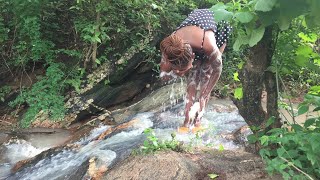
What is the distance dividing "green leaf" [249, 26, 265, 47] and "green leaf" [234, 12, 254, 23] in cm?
11

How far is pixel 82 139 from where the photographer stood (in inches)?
220

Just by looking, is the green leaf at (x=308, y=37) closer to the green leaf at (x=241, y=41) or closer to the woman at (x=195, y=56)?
the green leaf at (x=241, y=41)

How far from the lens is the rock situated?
2656 mm

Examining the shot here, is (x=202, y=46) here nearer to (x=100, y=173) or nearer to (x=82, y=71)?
(x=100, y=173)

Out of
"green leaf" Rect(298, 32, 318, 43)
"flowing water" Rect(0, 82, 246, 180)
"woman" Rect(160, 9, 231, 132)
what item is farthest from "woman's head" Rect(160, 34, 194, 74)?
"green leaf" Rect(298, 32, 318, 43)

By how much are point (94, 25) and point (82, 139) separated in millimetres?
2063

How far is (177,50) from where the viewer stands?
3.97m

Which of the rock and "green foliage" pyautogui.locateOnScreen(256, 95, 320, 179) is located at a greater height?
"green foliage" pyautogui.locateOnScreen(256, 95, 320, 179)

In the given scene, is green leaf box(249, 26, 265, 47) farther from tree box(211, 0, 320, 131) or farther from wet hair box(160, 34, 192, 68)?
wet hair box(160, 34, 192, 68)

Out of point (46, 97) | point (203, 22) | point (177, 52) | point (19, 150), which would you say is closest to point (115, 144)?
point (177, 52)

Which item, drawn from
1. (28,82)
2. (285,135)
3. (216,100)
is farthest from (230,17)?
(28,82)

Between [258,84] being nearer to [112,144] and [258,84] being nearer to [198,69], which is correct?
[198,69]

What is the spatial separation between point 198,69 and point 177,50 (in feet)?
2.14

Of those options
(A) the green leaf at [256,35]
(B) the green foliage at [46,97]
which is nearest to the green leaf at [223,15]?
(A) the green leaf at [256,35]
